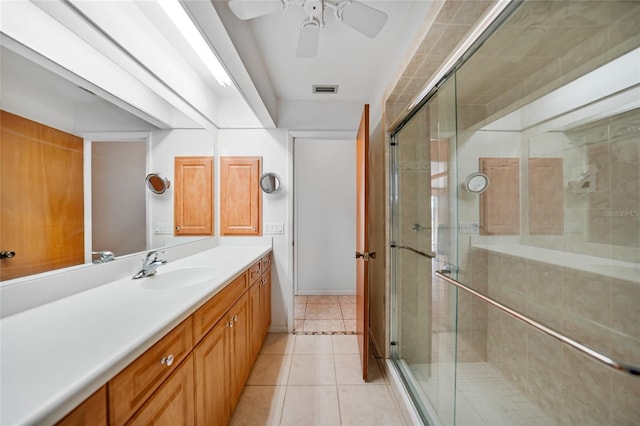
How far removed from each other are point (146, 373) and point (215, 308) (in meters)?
0.46

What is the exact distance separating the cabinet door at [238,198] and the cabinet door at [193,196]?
16cm

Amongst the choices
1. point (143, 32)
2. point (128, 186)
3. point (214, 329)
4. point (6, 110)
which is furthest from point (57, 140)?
point (214, 329)

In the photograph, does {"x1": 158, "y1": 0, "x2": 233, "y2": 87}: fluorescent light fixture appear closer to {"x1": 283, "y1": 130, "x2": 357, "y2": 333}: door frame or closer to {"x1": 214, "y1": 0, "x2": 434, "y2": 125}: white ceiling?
{"x1": 214, "y1": 0, "x2": 434, "y2": 125}: white ceiling

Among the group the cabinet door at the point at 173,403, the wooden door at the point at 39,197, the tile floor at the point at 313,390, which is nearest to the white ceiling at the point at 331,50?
the wooden door at the point at 39,197

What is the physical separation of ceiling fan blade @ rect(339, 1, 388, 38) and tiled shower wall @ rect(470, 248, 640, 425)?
1640mm

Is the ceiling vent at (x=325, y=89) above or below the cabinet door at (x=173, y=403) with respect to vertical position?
above

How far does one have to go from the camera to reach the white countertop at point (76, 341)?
1.47ft

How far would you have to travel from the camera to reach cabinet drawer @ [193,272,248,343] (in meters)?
0.99

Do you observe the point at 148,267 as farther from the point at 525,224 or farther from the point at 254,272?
the point at 525,224

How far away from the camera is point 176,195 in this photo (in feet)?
6.09

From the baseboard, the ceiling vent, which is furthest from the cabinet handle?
the baseboard

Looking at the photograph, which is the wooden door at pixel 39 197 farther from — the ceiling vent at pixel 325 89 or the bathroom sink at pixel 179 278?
the ceiling vent at pixel 325 89

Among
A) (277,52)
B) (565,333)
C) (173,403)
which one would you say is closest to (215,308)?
(173,403)

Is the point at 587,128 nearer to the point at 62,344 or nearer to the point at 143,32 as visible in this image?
the point at 62,344
